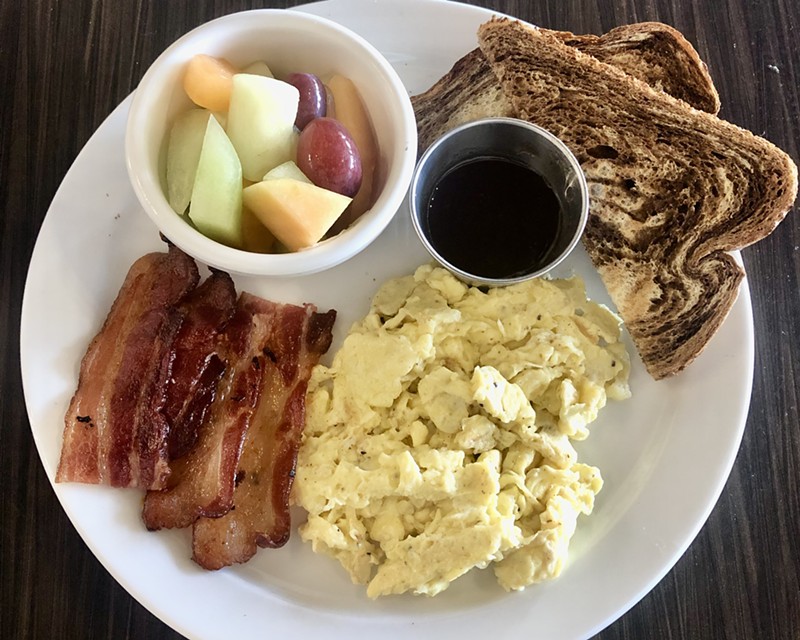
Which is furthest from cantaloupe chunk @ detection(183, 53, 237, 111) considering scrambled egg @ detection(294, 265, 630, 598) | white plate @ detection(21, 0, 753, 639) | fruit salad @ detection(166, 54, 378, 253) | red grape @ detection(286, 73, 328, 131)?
scrambled egg @ detection(294, 265, 630, 598)

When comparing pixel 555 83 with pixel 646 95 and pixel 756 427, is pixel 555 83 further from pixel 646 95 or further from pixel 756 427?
pixel 756 427

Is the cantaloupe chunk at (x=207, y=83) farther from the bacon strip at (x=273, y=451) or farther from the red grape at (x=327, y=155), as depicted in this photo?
the bacon strip at (x=273, y=451)

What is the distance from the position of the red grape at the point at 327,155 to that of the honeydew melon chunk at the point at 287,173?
0.01 m

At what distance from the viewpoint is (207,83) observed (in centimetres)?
136

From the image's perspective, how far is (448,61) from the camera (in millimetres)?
1683

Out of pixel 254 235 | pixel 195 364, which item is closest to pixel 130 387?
pixel 195 364

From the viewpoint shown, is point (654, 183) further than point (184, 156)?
Yes

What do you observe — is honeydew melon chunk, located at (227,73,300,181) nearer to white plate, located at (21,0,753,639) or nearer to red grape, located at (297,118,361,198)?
red grape, located at (297,118,361,198)

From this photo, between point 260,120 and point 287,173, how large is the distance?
114mm

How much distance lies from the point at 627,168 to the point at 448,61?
0.51 metres

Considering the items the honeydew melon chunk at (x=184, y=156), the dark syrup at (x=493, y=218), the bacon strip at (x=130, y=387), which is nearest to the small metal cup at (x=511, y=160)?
the dark syrup at (x=493, y=218)

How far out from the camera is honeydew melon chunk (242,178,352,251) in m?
1.30

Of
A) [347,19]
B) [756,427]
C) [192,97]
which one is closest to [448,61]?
[347,19]

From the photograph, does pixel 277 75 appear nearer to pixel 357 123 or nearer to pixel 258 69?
pixel 258 69
